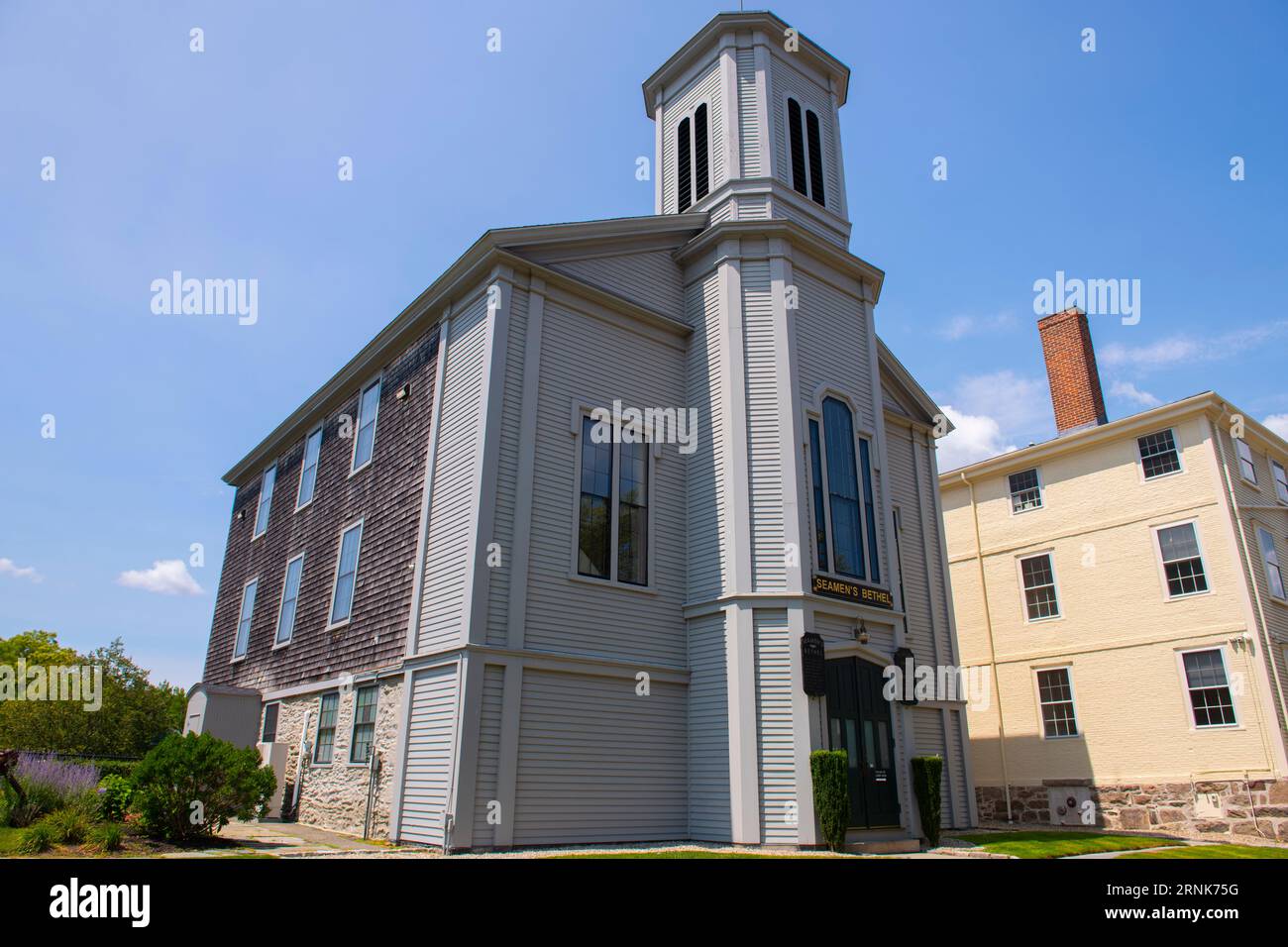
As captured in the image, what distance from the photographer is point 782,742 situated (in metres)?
12.7

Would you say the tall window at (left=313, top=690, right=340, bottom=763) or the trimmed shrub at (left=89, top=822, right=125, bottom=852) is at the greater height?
the tall window at (left=313, top=690, right=340, bottom=763)

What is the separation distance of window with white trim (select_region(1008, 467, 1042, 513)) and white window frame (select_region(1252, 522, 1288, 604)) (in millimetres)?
5133

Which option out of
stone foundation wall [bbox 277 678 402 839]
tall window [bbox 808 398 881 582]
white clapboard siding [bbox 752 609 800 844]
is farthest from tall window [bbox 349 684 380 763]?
tall window [bbox 808 398 881 582]

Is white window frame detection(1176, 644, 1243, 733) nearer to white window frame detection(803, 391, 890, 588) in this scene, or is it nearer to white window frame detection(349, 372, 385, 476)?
white window frame detection(803, 391, 890, 588)

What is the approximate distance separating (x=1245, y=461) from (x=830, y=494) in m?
14.0

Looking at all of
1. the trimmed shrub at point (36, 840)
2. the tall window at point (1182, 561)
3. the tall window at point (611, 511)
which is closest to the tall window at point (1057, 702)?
the tall window at point (1182, 561)

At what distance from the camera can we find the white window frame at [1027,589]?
22.9 meters

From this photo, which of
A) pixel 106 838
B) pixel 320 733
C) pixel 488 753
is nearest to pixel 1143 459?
pixel 488 753

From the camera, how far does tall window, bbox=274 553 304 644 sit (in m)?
19.6

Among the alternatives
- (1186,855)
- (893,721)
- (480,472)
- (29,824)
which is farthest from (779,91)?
(29,824)

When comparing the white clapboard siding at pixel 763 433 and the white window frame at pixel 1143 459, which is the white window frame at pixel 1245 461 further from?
the white clapboard siding at pixel 763 433

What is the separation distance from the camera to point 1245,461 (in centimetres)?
2178

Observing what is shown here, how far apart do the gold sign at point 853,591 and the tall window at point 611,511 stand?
295cm

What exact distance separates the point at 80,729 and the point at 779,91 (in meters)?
33.3
